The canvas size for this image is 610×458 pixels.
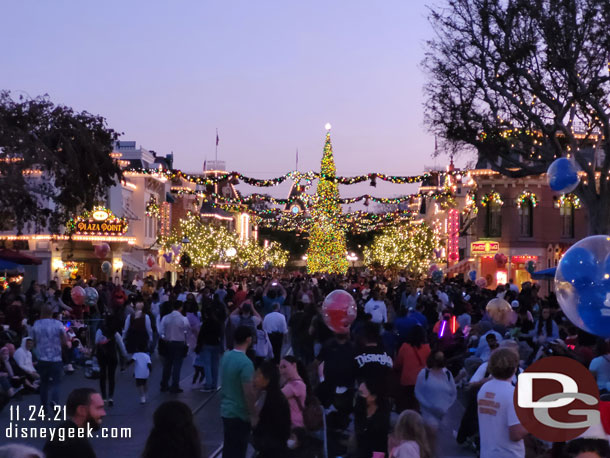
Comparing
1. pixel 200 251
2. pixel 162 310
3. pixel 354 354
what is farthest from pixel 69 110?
pixel 200 251

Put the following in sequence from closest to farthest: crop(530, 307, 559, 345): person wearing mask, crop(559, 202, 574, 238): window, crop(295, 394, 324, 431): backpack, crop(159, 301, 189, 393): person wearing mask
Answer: crop(295, 394, 324, 431): backpack, crop(530, 307, 559, 345): person wearing mask, crop(159, 301, 189, 393): person wearing mask, crop(559, 202, 574, 238): window

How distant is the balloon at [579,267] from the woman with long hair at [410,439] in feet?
5.54

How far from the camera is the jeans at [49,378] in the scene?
14617 millimetres

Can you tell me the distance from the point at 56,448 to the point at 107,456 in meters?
6.51

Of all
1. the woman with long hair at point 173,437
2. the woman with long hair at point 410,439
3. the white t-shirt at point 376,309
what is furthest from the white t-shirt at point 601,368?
the white t-shirt at point 376,309

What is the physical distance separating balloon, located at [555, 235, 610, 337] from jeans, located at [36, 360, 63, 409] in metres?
8.94

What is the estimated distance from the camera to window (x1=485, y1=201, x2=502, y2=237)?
5494 centimetres

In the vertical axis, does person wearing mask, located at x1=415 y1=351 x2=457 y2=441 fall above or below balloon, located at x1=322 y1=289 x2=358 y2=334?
below

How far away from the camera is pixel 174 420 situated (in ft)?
19.0

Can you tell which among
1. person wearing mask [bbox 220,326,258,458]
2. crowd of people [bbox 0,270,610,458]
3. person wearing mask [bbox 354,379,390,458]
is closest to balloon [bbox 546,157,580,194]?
crowd of people [bbox 0,270,610,458]

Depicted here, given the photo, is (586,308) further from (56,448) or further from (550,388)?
(56,448)

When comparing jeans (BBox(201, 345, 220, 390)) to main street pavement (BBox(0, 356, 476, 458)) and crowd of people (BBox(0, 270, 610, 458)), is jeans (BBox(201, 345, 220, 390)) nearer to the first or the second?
crowd of people (BBox(0, 270, 610, 458))

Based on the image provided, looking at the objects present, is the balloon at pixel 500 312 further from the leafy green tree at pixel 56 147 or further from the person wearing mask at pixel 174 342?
the leafy green tree at pixel 56 147

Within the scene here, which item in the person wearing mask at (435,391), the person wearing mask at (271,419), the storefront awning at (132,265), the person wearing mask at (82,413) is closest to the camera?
the person wearing mask at (82,413)
